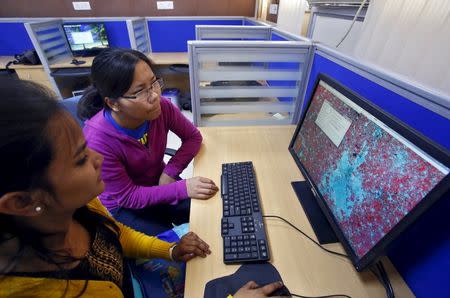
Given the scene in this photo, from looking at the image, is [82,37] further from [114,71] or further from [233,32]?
[114,71]

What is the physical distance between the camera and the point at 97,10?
2994mm

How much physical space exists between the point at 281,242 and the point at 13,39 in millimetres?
3747

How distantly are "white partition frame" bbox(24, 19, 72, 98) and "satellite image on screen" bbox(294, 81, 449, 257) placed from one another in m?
2.41

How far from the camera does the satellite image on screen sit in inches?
16.0

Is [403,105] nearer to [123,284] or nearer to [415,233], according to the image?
[415,233]

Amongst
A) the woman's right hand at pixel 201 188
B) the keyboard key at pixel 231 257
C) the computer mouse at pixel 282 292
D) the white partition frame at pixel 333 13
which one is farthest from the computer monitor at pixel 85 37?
the computer mouse at pixel 282 292

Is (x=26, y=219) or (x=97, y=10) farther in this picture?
(x=97, y=10)

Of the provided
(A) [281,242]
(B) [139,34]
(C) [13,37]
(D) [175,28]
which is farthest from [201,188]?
(C) [13,37]

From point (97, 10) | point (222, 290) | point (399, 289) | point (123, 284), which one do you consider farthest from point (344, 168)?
point (97, 10)

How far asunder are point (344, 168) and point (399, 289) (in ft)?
1.00

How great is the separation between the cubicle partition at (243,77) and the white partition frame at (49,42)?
5.91ft

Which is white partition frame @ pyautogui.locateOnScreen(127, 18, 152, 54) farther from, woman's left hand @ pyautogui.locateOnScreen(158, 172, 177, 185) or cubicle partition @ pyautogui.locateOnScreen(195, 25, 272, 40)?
woman's left hand @ pyautogui.locateOnScreen(158, 172, 177, 185)

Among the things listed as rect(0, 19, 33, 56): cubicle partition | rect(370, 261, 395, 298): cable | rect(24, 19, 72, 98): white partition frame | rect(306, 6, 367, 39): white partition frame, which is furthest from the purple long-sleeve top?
rect(0, 19, 33, 56): cubicle partition

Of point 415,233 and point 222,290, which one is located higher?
point 415,233
